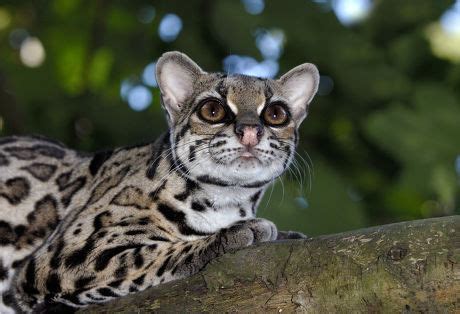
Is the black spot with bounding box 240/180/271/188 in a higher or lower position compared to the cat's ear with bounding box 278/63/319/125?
lower

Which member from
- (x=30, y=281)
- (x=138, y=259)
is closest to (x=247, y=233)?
(x=138, y=259)

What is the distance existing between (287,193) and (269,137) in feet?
2.18

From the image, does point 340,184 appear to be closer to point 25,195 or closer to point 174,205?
point 174,205

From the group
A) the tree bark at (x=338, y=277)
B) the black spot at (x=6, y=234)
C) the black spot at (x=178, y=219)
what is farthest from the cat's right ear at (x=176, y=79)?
the tree bark at (x=338, y=277)

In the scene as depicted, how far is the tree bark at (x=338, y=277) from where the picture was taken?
13.5 feet

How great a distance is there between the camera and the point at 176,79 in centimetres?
669

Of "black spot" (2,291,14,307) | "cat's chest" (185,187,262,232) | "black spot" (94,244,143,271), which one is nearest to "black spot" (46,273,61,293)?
"black spot" (94,244,143,271)

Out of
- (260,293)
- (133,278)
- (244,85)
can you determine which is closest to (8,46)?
(244,85)

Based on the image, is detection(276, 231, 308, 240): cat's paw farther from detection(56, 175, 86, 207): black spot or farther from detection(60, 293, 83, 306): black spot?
detection(56, 175, 86, 207): black spot

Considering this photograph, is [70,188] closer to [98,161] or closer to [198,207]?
[98,161]

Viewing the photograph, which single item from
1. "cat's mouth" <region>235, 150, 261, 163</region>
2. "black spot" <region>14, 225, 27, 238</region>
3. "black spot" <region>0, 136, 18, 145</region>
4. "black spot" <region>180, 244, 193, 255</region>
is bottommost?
"black spot" <region>14, 225, 27, 238</region>

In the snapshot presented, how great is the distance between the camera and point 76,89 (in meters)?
8.78

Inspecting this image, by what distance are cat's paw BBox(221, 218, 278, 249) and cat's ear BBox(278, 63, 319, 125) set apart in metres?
1.43

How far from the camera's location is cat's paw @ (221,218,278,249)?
528 cm
